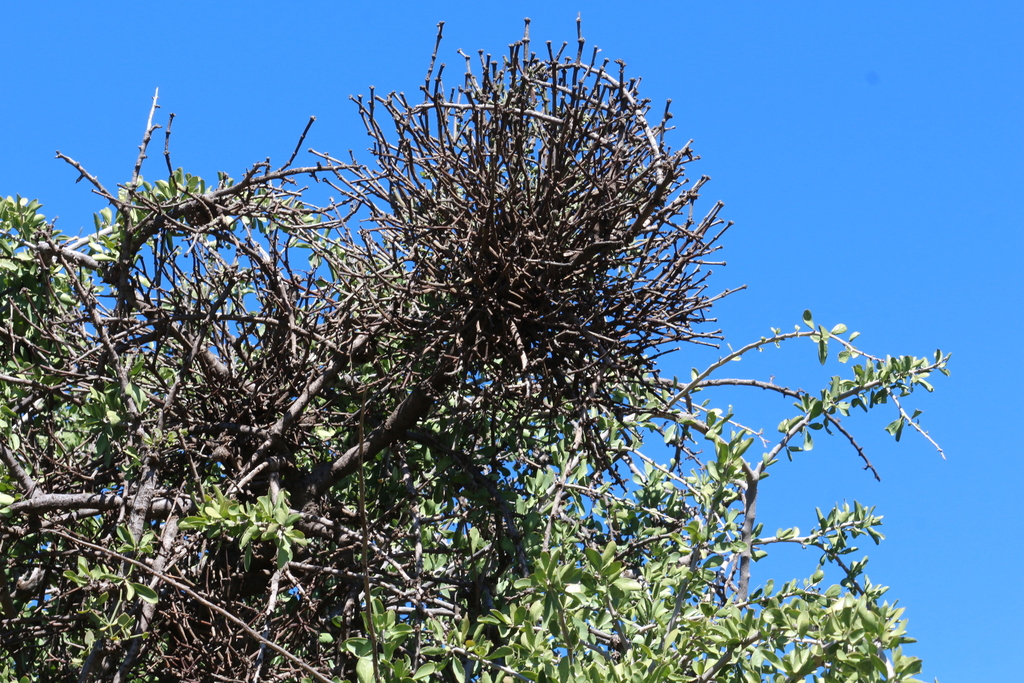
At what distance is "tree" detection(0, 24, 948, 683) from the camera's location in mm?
2393

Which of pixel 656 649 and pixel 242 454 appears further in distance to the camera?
pixel 242 454

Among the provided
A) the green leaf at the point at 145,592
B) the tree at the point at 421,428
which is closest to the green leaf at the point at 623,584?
the tree at the point at 421,428

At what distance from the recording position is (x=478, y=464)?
3.15 metres

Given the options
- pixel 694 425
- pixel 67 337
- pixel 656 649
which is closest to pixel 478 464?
pixel 694 425

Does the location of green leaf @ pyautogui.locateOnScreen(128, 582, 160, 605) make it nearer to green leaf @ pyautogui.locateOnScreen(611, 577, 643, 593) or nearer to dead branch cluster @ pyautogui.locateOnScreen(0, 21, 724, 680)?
dead branch cluster @ pyautogui.locateOnScreen(0, 21, 724, 680)

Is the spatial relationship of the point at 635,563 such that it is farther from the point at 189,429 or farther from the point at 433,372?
the point at 189,429

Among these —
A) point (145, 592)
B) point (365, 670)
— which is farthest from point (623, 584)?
point (145, 592)

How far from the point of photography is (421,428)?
127 inches

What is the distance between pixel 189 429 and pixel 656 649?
171 cm

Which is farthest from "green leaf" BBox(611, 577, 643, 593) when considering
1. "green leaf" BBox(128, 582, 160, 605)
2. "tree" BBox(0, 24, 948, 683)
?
"green leaf" BBox(128, 582, 160, 605)

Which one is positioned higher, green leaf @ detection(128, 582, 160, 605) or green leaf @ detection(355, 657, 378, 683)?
green leaf @ detection(355, 657, 378, 683)

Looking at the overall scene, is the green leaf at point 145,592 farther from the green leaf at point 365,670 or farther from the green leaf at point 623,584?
A: the green leaf at point 623,584

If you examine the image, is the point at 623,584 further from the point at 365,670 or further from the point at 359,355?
the point at 359,355

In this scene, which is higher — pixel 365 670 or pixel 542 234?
pixel 542 234
